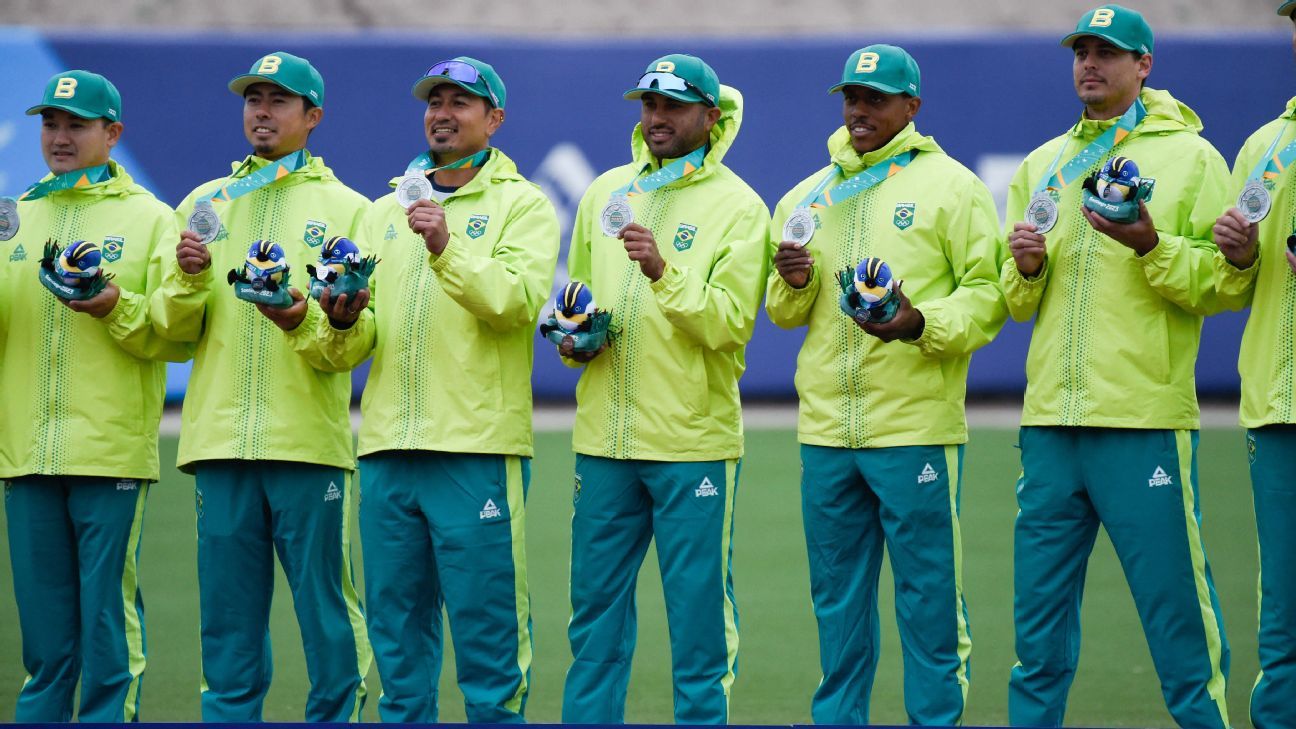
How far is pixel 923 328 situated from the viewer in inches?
200

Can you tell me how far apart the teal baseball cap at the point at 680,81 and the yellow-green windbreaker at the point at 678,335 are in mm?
224

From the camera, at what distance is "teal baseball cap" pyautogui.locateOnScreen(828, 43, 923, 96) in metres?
5.30

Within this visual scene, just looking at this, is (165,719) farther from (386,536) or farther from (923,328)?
(923,328)

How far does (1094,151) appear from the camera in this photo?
5242 millimetres

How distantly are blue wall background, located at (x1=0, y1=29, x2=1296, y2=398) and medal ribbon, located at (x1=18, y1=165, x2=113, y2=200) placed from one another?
5550 millimetres

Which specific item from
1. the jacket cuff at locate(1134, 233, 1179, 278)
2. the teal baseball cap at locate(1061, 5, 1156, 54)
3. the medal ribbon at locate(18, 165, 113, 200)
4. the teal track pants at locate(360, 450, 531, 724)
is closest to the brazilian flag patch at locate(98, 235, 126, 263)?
the medal ribbon at locate(18, 165, 113, 200)

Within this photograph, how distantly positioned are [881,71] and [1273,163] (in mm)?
1212

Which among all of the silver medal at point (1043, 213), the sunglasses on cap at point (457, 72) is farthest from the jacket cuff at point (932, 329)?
the sunglasses on cap at point (457, 72)

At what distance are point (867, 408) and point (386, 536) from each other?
61.7 inches

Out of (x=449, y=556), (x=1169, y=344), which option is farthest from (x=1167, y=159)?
(x=449, y=556)

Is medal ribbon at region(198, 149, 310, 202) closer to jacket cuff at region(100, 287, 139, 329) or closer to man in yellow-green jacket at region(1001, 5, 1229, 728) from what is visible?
jacket cuff at region(100, 287, 139, 329)

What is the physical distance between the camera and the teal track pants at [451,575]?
523cm

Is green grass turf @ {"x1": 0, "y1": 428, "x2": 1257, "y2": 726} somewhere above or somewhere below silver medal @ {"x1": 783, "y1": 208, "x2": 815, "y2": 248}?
below

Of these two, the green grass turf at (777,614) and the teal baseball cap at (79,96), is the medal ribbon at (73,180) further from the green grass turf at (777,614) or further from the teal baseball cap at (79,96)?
the green grass turf at (777,614)
